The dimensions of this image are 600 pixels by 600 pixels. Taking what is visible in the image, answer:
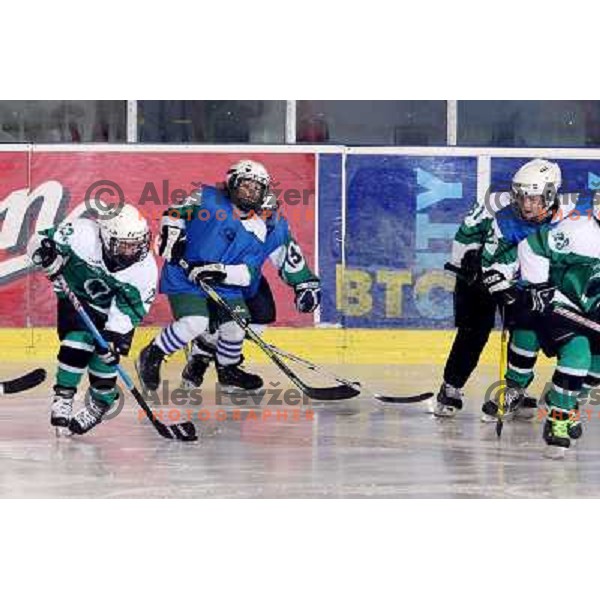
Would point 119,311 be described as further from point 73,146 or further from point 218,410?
point 73,146

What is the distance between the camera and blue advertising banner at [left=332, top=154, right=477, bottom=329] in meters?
6.62

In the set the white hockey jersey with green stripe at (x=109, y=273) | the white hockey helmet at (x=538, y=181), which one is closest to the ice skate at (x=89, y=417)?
the white hockey jersey with green stripe at (x=109, y=273)

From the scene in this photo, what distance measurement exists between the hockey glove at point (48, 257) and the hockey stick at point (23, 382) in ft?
4.04

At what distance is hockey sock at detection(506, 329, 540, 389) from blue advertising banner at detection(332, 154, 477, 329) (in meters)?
1.28

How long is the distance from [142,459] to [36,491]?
0.52m

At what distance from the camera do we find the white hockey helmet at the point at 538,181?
5.00 m

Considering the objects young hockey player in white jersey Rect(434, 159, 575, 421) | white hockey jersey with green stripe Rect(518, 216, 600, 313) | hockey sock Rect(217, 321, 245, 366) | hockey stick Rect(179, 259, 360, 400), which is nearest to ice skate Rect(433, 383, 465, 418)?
Answer: young hockey player in white jersey Rect(434, 159, 575, 421)

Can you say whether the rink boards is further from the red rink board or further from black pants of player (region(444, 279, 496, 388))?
black pants of player (region(444, 279, 496, 388))

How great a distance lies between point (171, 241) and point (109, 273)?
85cm

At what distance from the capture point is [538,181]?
16.4ft

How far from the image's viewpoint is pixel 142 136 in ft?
21.8

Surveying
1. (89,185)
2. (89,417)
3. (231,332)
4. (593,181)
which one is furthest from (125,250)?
(593,181)

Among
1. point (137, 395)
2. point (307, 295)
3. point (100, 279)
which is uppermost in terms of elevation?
Result: point (100, 279)

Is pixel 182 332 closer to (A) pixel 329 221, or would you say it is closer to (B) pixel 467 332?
(B) pixel 467 332
